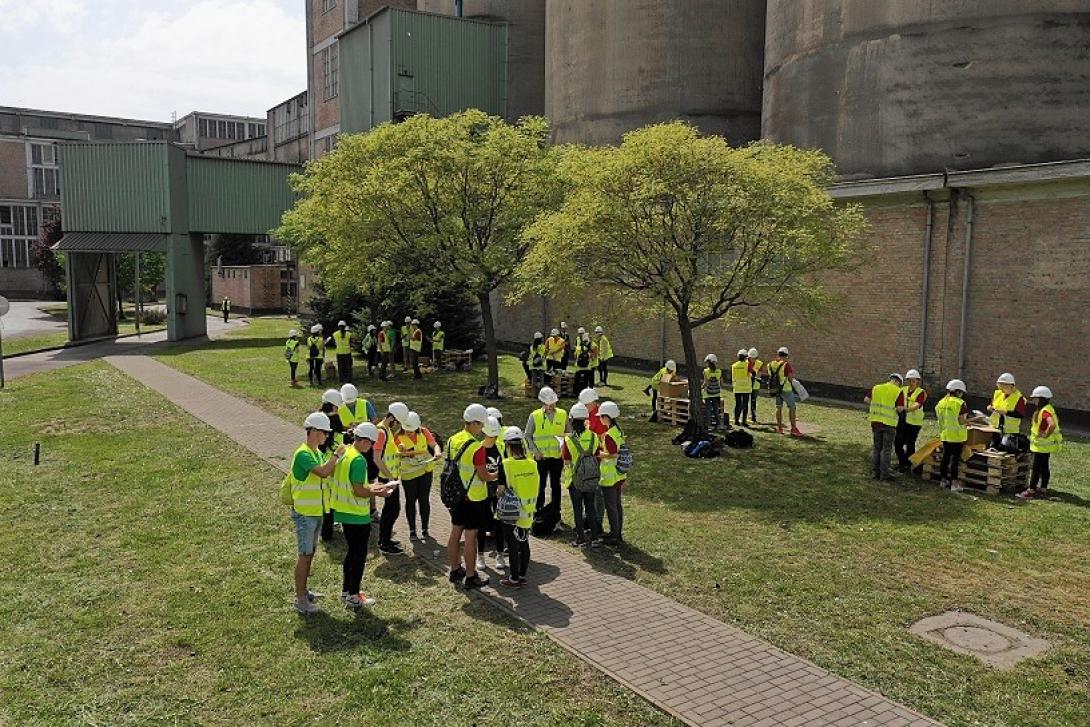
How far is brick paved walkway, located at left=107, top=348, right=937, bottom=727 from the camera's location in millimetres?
6469

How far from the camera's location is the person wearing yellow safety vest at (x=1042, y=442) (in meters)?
12.8

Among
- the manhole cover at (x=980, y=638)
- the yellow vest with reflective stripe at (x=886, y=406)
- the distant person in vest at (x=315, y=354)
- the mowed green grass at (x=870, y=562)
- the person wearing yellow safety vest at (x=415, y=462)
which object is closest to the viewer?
the mowed green grass at (x=870, y=562)

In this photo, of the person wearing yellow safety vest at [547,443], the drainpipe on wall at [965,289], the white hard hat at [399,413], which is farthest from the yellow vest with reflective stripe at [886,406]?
the white hard hat at [399,413]

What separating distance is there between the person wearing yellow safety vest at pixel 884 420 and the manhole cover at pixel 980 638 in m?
5.58

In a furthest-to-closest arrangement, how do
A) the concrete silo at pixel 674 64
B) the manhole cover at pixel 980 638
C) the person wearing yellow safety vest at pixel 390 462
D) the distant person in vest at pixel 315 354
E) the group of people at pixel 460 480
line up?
the concrete silo at pixel 674 64, the distant person in vest at pixel 315 354, the person wearing yellow safety vest at pixel 390 462, the group of people at pixel 460 480, the manhole cover at pixel 980 638

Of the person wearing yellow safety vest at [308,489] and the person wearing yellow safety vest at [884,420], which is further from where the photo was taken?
the person wearing yellow safety vest at [884,420]

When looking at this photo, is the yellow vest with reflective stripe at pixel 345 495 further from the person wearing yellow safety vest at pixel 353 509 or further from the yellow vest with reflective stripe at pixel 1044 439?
the yellow vest with reflective stripe at pixel 1044 439

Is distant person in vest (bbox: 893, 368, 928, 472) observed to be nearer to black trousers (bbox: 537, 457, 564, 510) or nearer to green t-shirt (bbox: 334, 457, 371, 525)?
black trousers (bbox: 537, 457, 564, 510)

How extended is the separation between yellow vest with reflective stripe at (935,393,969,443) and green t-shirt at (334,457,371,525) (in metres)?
9.36

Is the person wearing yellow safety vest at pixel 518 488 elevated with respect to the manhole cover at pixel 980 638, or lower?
elevated

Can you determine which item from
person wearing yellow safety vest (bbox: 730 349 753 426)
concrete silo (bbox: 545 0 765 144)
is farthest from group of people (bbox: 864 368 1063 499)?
concrete silo (bbox: 545 0 765 144)

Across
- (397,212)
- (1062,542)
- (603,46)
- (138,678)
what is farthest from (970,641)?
(603,46)

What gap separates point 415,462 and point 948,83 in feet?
59.7

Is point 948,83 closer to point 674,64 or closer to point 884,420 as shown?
point 674,64
